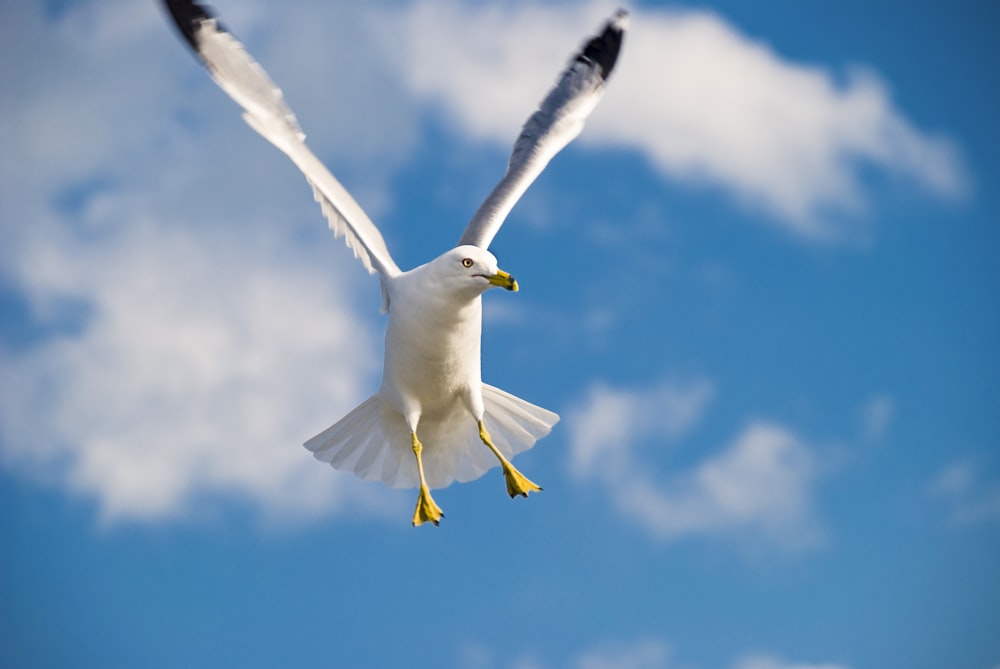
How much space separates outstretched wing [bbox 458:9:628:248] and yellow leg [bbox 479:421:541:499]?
4.84 feet

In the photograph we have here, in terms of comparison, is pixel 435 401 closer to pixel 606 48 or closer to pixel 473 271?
pixel 473 271

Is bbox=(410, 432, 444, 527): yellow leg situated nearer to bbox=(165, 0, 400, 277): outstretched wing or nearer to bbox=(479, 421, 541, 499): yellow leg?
bbox=(479, 421, 541, 499): yellow leg

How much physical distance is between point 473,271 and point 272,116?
257 centimetres

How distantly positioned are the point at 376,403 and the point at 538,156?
2579 mm

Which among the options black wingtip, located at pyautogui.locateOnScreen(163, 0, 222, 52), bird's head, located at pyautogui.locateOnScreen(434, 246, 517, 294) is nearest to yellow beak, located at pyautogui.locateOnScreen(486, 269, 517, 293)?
bird's head, located at pyautogui.locateOnScreen(434, 246, 517, 294)

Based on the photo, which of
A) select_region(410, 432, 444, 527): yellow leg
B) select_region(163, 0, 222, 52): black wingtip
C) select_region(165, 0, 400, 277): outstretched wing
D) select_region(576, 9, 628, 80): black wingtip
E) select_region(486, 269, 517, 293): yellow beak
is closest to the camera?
select_region(486, 269, 517, 293): yellow beak

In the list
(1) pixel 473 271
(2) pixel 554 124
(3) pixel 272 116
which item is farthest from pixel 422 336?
(2) pixel 554 124

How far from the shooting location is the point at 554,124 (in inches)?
454

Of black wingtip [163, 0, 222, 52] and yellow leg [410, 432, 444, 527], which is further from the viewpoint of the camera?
black wingtip [163, 0, 222, 52]

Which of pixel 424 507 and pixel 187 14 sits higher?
pixel 187 14

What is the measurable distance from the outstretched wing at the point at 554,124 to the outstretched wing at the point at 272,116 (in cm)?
82

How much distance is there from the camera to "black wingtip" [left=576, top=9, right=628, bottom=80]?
12.4 metres

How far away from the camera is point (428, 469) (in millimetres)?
10250

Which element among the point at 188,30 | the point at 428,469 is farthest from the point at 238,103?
the point at 428,469
